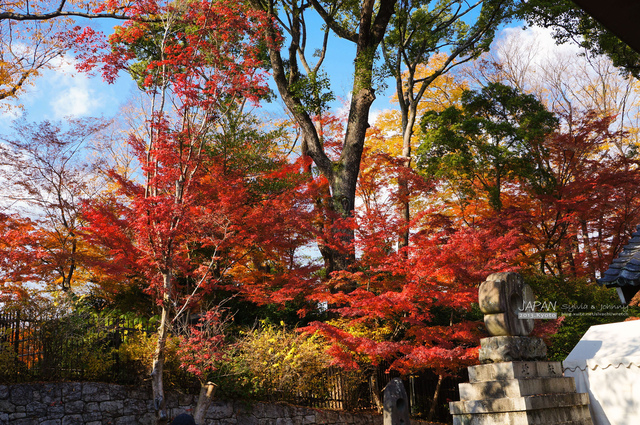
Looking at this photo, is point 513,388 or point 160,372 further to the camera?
point 160,372

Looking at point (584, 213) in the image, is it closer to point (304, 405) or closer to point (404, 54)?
point (404, 54)

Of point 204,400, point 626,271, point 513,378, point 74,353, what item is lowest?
point 204,400

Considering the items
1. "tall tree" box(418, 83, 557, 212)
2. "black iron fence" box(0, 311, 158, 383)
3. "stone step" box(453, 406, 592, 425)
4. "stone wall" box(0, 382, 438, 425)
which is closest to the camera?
"stone step" box(453, 406, 592, 425)

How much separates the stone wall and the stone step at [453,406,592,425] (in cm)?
418

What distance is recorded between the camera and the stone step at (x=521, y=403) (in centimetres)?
677

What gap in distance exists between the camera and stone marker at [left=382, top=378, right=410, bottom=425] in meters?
8.17

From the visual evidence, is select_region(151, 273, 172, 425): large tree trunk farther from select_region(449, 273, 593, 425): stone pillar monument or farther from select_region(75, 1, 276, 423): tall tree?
select_region(449, 273, 593, 425): stone pillar monument

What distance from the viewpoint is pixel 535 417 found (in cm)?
685

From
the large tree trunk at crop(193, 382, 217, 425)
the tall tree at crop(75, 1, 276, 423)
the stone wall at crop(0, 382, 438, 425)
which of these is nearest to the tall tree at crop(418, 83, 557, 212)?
the tall tree at crop(75, 1, 276, 423)

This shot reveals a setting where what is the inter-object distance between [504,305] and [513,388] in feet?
4.06

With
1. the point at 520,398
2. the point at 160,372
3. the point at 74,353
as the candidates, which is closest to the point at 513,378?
the point at 520,398

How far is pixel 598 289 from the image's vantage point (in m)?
15.6

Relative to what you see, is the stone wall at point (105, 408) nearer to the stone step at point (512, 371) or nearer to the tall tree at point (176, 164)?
the tall tree at point (176, 164)

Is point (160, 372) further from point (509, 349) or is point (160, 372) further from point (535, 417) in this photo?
point (535, 417)
